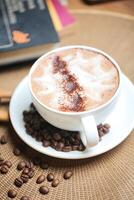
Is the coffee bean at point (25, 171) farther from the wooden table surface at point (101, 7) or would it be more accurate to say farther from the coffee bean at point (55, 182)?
the wooden table surface at point (101, 7)

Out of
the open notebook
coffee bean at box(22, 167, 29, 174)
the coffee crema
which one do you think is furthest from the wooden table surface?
coffee bean at box(22, 167, 29, 174)

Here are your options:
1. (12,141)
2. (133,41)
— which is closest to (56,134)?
(12,141)

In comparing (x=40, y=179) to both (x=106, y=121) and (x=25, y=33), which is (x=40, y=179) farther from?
(x=25, y=33)

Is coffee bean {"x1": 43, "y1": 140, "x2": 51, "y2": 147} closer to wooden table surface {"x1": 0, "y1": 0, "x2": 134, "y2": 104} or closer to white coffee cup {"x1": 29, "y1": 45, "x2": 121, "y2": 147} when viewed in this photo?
white coffee cup {"x1": 29, "y1": 45, "x2": 121, "y2": 147}

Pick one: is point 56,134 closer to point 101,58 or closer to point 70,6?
point 101,58

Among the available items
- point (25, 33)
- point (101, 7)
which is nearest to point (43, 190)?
point (25, 33)
